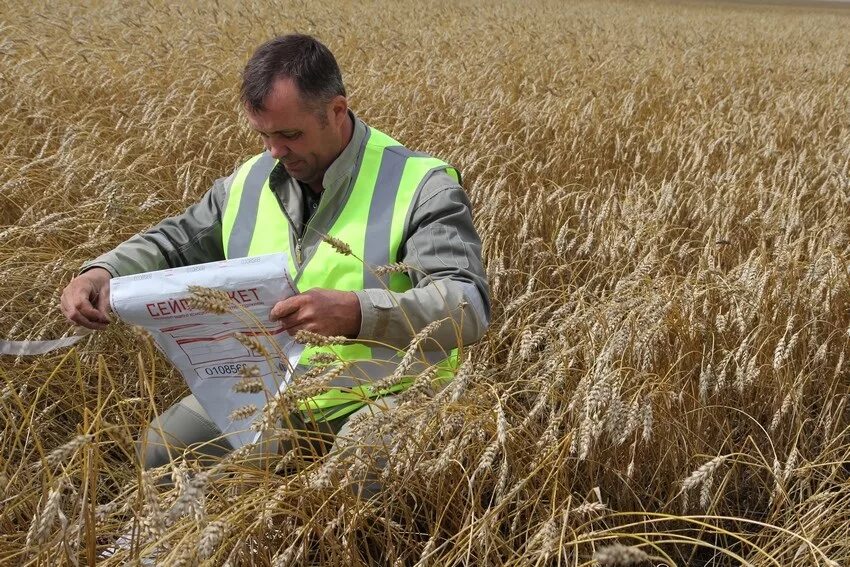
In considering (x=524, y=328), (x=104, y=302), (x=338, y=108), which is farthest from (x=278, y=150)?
(x=524, y=328)

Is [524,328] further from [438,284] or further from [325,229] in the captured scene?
[325,229]

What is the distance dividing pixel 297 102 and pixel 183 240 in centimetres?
54

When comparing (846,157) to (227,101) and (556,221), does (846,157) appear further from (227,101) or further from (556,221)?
(227,101)

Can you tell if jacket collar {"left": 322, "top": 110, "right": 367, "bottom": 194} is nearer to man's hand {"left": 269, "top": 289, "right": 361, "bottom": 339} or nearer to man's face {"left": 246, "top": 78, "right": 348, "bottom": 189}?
man's face {"left": 246, "top": 78, "right": 348, "bottom": 189}

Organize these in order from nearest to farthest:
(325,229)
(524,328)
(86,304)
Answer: (86,304) → (524,328) → (325,229)

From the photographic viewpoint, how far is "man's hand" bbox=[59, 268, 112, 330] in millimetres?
1942

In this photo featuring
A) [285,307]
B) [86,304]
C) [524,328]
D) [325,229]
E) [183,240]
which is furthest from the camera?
[183,240]

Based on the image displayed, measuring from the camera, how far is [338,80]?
2.27 m

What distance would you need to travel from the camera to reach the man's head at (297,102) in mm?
2156

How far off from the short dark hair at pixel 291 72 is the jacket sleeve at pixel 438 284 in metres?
0.37

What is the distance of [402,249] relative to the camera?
7.23ft

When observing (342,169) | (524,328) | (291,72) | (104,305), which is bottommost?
(524,328)

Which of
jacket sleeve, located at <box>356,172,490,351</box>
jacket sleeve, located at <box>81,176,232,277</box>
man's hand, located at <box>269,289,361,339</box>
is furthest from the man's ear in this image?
man's hand, located at <box>269,289,361,339</box>

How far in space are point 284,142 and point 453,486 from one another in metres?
0.98
